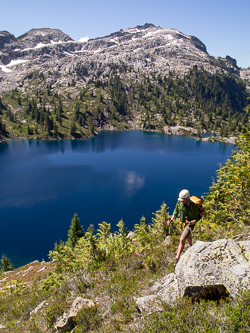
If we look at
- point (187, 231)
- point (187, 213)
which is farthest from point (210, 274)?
point (187, 213)

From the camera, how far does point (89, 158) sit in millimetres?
98375

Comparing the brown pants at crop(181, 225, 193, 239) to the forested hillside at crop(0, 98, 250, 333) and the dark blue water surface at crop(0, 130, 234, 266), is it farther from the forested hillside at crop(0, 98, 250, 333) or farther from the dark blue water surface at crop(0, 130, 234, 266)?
the dark blue water surface at crop(0, 130, 234, 266)

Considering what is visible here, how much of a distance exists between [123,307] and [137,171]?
7139 cm

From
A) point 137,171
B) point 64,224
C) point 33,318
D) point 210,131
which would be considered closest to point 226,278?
point 33,318

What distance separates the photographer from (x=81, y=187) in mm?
63250

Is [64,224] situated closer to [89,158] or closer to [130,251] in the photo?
[130,251]

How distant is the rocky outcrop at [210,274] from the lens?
5.65 metres

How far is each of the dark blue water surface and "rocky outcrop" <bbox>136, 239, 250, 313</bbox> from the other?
3600 centimetres

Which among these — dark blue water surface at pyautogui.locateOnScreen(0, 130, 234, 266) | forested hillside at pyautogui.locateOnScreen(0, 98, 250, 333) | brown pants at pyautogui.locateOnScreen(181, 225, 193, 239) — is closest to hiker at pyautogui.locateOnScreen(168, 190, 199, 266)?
brown pants at pyautogui.locateOnScreen(181, 225, 193, 239)

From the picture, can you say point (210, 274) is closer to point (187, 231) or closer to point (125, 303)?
A: point (187, 231)

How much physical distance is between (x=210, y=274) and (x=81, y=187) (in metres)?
59.7

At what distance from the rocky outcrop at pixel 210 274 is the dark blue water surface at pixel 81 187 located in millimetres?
36000

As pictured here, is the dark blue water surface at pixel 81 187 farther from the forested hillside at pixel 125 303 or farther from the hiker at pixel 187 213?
the hiker at pixel 187 213

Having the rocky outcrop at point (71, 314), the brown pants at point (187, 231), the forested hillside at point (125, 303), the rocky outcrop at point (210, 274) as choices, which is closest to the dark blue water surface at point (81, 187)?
the forested hillside at point (125, 303)
